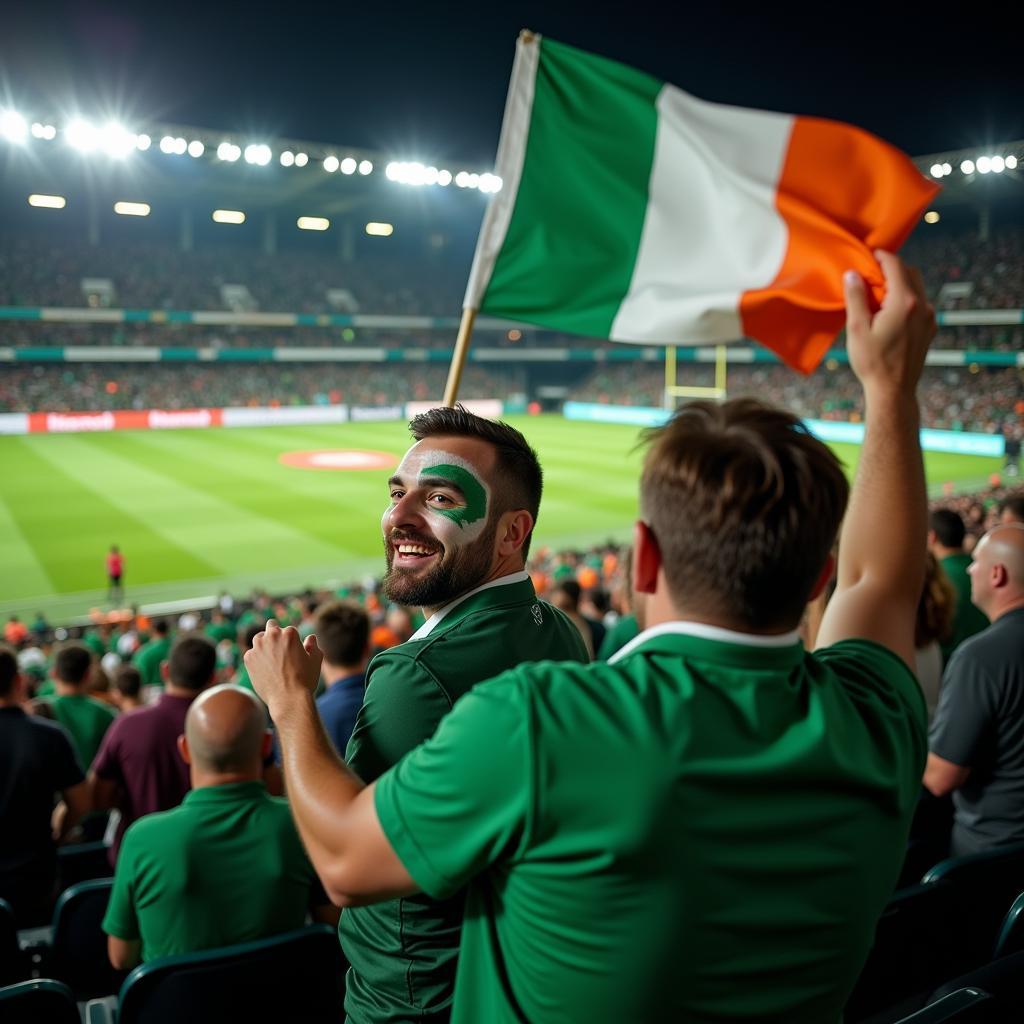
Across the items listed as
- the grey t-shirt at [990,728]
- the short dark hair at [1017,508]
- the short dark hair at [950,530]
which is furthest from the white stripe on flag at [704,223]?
the short dark hair at [1017,508]

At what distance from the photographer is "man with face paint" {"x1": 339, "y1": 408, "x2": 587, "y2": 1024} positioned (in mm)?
2086

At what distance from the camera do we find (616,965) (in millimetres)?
1459

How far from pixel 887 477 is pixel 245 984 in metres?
2.52

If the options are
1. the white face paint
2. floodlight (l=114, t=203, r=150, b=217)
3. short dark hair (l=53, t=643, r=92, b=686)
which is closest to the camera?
the white face paint

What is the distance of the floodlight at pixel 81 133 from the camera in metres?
40.0

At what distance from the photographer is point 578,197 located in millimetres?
4484

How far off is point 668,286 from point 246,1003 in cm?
321

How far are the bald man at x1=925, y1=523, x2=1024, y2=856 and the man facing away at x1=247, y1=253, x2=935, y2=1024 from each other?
279 cm

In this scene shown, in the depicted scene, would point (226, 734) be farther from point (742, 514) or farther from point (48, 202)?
point (48, 202)

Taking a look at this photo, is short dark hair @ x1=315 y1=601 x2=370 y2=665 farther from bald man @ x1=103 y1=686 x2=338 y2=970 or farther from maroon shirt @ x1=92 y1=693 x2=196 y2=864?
bald man @ x1=103 y1=686 x2=338 y2=970

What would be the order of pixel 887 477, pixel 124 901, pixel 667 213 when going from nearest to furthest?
1. pixel 887 477
2. pixel 124 901
3. pixel 667 213

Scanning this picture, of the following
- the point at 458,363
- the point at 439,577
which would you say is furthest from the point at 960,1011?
the point at 458,363

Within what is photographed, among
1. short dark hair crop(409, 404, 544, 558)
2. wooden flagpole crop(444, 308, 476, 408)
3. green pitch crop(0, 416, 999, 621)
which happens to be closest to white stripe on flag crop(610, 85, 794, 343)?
wooden flagpole crop(444, 308, 476, 408)

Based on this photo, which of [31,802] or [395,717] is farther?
[31,802]
